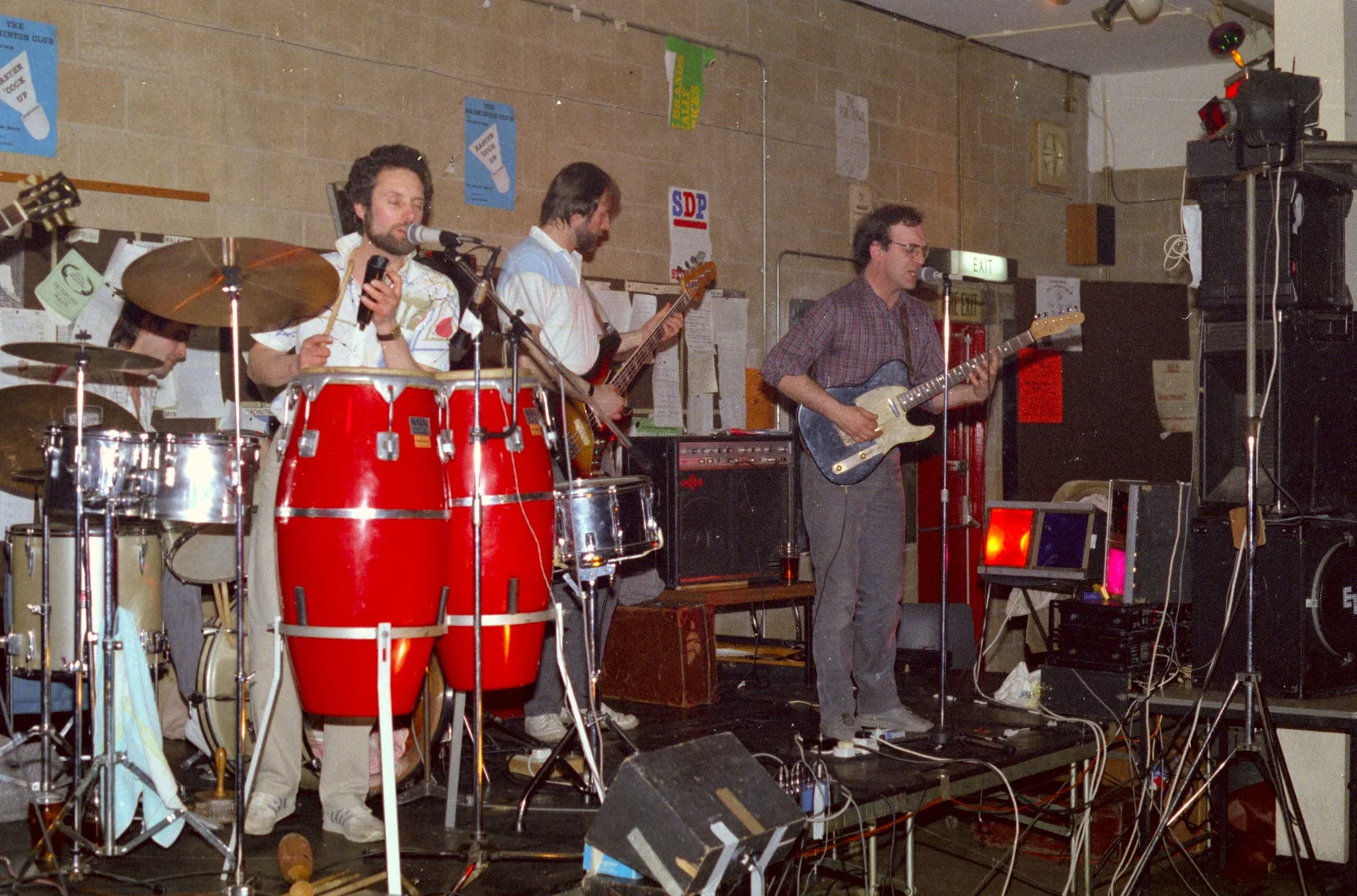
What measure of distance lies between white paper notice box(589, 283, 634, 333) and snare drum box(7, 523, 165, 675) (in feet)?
8.42

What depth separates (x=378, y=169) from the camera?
12.1ft

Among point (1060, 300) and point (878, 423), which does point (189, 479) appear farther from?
point (1060, 300)

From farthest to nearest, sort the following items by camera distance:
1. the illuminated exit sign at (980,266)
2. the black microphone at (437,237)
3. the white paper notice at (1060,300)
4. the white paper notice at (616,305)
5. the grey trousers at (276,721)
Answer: the white paper notice at (1060,300), the illuminated exit sign at (980,266), the white paper notice at (616,305), the grey trousers at (276,721), the black microphone at (437,237)

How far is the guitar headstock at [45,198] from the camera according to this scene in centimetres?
382

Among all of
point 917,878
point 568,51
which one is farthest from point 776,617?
point 568,51

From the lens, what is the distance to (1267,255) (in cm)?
470

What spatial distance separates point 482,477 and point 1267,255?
2.82m

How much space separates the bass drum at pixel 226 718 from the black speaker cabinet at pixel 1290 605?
2.69 meters

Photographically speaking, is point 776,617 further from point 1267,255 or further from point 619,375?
point 1267,255

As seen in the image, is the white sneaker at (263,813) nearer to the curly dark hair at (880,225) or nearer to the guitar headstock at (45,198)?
the guitar headstock at (45,198)

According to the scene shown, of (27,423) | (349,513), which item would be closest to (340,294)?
(349,513)

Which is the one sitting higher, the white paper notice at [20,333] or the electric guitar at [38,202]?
the electric guitar at [38,202]

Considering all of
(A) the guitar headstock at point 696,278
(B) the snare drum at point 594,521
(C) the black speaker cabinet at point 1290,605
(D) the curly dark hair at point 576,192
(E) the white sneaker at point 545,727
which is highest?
(D) the curly dark hair at point 576,192

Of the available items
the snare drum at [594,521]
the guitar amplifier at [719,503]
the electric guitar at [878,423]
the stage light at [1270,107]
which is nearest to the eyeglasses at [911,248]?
the electric guitar at [878,423]
